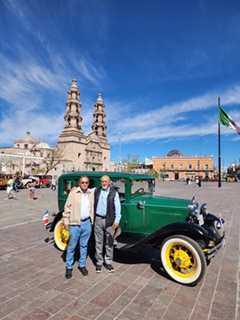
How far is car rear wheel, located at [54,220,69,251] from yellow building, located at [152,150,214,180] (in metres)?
73.8

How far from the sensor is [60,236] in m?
5.14

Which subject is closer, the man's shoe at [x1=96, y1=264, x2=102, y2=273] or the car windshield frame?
the man's shoe at [x1=96, y1=264, x2=102, y2=273]

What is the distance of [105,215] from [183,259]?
4.85ft

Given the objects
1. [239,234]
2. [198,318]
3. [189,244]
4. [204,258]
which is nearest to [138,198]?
[189,244]

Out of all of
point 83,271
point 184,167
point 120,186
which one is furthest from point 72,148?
point 83,271

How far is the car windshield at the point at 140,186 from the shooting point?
4.40 m

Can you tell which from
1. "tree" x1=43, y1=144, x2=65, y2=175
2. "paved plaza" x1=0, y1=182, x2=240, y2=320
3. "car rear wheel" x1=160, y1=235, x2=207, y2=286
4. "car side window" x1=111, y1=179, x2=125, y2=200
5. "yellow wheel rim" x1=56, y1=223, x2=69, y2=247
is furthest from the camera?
"tree" x1=43, y1=144, x2=65, y2=175

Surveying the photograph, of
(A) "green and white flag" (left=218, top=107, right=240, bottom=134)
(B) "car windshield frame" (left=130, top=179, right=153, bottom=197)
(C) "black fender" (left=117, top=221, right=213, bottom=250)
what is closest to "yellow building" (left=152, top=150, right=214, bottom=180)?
(A) "green and white flag" (left=218, top=107, right=240, bottom=134)

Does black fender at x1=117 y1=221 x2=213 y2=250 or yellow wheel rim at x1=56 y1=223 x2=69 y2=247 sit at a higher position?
black fender at x1=117 y1=221 x2=213 y2=250

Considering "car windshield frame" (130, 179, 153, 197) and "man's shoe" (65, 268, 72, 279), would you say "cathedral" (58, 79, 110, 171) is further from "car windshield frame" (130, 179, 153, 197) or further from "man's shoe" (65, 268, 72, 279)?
"man's shoe" (65, 268, 72, 279)

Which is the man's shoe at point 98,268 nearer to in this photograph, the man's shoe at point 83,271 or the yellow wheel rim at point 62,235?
the man's shoe at point 83,271

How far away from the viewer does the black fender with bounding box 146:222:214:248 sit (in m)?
3.46

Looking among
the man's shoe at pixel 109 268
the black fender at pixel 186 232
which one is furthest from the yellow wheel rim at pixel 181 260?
the man's shoe at pixel 109 268

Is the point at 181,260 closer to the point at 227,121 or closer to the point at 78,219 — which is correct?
the point at 78,219
